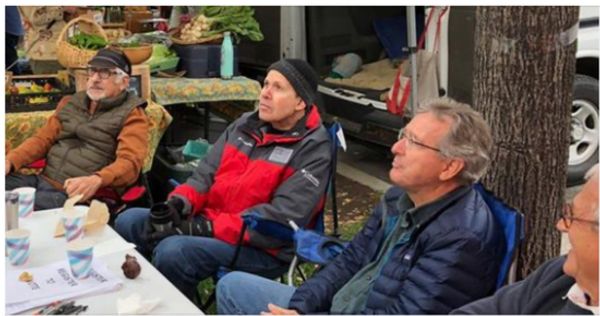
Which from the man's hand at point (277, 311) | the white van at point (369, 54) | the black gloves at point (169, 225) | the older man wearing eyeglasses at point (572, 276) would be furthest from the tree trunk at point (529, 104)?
the white van at point (369, 54)

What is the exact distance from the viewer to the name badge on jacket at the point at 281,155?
324cm

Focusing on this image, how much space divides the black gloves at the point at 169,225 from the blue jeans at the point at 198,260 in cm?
5

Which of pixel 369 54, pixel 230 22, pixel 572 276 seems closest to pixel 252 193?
pixel 572 276

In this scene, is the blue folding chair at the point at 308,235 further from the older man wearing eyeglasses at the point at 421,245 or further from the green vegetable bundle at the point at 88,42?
the green vegetable bundle at the point at 88,42

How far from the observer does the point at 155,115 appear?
4.68 metres

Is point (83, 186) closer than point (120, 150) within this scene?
Yes

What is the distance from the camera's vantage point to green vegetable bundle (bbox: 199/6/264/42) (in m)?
5.91

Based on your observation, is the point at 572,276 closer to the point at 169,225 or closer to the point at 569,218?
the point at 569,218

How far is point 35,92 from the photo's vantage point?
4.62 m

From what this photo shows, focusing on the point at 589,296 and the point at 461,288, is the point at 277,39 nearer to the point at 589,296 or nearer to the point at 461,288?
the point at 461,288

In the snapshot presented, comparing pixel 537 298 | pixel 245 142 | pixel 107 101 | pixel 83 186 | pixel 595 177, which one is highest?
pixel 595 177

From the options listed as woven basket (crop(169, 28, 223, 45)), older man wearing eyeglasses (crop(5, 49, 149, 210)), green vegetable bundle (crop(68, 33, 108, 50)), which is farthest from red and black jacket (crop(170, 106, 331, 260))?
woven basket (crop(169, 28, 223, 45))

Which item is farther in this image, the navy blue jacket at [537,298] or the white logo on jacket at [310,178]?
the white logo on jacket at [310,178]

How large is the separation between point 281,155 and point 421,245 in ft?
3.31
